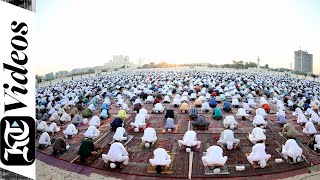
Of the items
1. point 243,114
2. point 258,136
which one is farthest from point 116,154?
point 243,114

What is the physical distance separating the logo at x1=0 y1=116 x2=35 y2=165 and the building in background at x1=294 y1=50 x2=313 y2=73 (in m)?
91.7

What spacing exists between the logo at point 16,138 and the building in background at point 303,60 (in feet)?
301

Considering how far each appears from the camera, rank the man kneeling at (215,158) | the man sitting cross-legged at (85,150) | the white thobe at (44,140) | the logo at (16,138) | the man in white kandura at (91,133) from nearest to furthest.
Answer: the logo at (16,138), the man kneeling at (215,158), the man sitting cross-legged at (85,150), the white thobe at (44,140), the man in white kandura at (91,133)

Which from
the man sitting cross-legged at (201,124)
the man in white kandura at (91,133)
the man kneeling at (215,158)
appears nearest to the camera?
the man kneeling at (215,158)

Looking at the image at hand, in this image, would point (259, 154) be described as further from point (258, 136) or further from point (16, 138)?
point (16, 138)

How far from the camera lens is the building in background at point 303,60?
8694cm

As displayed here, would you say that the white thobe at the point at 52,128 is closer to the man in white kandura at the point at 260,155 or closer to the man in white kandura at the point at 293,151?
the man in white kandura at the point at 260,155

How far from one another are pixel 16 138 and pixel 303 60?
93.9 metres

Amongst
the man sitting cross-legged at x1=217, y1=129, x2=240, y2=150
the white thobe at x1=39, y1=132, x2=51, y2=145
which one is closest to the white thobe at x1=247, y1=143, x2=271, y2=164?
the man sitting cross-legged at x1=217, y1=129, x2=240, y2=150

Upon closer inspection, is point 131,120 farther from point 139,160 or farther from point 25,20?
point 25,20

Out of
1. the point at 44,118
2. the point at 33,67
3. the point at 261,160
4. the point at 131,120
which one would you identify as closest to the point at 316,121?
the point at 261,160

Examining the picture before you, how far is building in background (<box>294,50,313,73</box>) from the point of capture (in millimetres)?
86938

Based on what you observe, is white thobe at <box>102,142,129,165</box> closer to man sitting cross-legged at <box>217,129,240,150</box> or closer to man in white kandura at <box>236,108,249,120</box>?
man sitting cross-legged at <box>217,129,240,150</box>

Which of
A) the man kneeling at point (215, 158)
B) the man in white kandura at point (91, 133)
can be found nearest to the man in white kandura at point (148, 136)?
the man in white kandura at point (91, 133)
